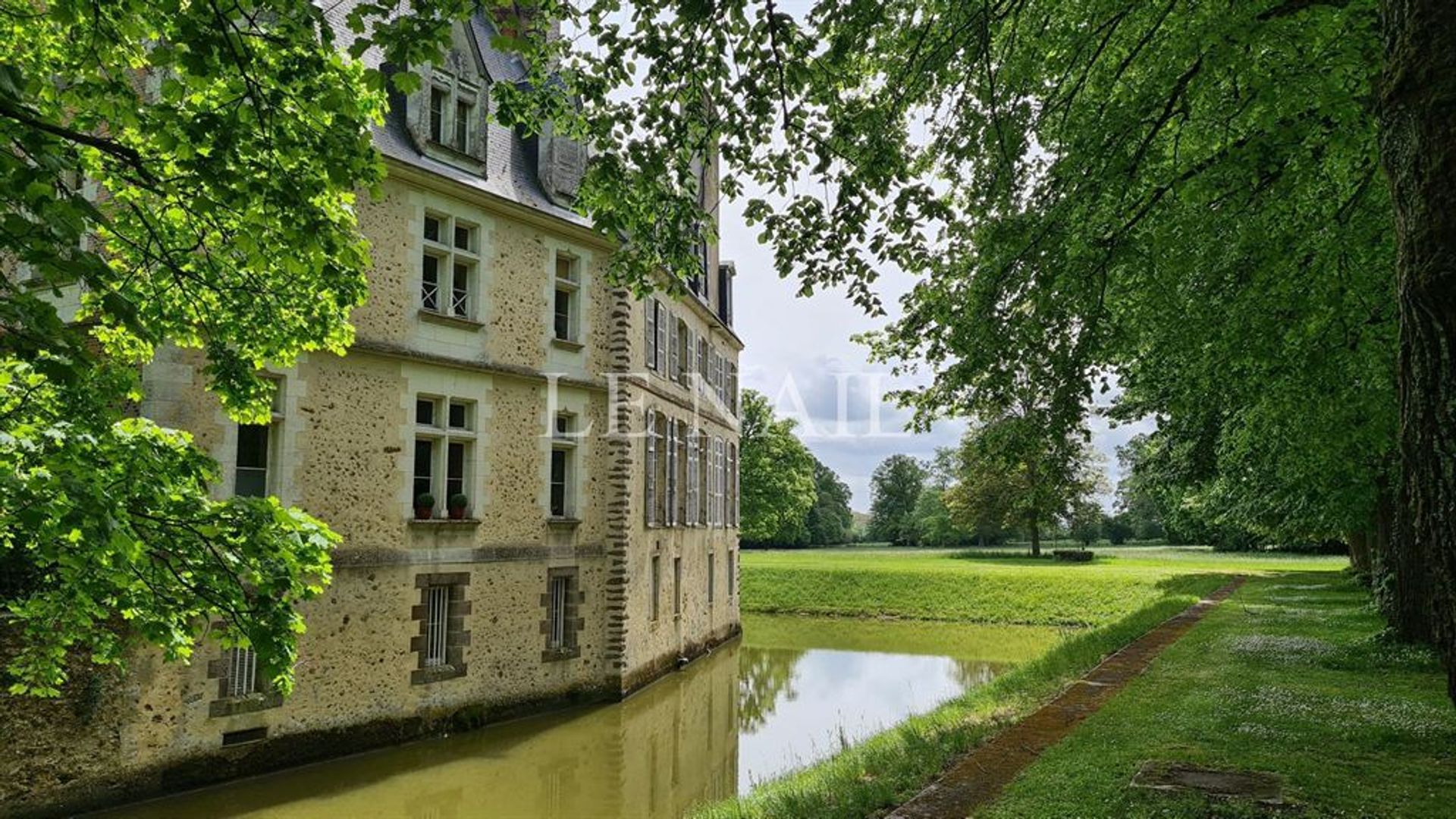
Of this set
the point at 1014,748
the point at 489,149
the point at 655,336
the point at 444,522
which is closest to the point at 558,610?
the point at 444,522

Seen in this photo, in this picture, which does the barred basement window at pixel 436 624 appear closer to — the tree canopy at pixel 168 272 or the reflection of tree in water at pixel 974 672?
the tree canopy at pixel 168 272

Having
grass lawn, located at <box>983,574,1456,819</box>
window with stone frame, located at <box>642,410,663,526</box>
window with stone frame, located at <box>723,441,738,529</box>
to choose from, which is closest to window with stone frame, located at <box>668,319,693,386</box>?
window with stone frame, located at <box>642,410,663,526</box>

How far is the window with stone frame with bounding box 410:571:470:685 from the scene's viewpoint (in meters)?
13.0

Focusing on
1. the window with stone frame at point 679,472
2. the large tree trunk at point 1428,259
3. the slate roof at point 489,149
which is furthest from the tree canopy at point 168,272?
the window with stone frame at point 679,472

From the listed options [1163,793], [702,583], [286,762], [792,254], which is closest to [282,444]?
[286,762]

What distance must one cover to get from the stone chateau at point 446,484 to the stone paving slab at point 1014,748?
808 centimetres

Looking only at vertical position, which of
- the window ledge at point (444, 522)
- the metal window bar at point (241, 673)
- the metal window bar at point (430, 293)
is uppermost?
the metal window bar at point (430, 293)

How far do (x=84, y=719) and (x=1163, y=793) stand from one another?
1036cm

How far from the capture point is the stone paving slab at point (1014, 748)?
5.55 meters

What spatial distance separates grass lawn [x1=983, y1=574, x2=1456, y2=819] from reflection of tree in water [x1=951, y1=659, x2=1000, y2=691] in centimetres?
546

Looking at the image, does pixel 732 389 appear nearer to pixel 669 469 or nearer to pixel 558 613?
pixel 669 469

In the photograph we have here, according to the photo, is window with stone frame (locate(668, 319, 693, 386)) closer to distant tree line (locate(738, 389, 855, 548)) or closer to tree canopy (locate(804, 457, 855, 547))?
distant tree line (locate(738, 389, 855, 548))

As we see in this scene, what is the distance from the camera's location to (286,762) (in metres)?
11.2

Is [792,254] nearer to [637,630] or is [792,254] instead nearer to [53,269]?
[53,269]
